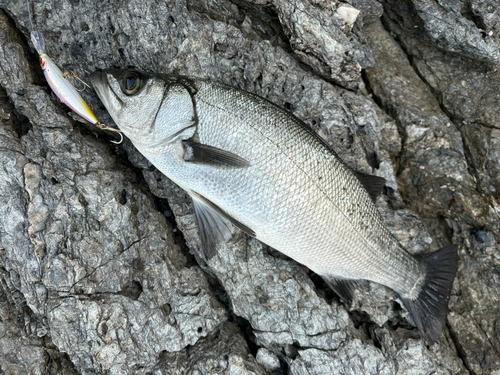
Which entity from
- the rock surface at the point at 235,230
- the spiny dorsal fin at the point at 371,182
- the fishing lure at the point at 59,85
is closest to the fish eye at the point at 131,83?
the fishing lure at the point at 59,85

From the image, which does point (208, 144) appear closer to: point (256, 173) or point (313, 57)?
point (256, 173)

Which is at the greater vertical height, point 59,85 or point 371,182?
point 59,85

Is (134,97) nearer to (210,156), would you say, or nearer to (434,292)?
(210,156)

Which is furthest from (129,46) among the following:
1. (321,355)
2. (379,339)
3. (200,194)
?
(379,339)

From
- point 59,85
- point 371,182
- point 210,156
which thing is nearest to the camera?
point 210,156

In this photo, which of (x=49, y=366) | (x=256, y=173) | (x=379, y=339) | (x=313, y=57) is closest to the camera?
(x=256, y=173)

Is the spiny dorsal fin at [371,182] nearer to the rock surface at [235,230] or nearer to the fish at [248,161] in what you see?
the fish at [248,161]

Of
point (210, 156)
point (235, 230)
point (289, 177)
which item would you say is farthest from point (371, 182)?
point (210, 156)
